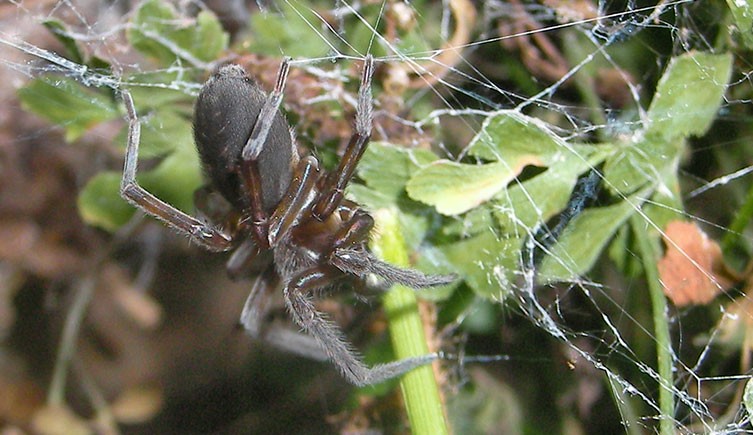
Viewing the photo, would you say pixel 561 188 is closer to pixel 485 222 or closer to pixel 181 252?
pixel 485 222

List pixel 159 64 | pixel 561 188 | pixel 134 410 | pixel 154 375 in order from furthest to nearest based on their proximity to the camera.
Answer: pixel 154 375 → pixel 134 410 → pixel 159 64 → pixel 561 188

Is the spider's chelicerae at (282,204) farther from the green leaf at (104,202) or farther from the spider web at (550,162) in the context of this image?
the green leaf at (104,202)

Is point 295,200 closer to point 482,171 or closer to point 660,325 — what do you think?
point 482,171

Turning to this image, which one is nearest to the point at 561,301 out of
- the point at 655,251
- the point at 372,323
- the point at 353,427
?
the point at 655,251

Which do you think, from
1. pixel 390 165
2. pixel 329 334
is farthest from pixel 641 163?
pixel 329 334

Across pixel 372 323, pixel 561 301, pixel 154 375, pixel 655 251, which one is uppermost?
pixel 655 251

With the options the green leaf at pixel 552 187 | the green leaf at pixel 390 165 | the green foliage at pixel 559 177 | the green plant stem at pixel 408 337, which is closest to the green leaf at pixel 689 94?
the green foliage at pixel 559 177

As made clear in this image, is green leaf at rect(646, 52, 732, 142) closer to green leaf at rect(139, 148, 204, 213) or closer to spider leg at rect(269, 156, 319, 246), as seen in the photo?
spider leg at rect(269, 156, 319, 246)

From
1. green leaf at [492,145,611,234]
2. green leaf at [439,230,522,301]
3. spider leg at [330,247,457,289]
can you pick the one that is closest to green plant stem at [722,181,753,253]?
green leaf at [492,145,611,234]
